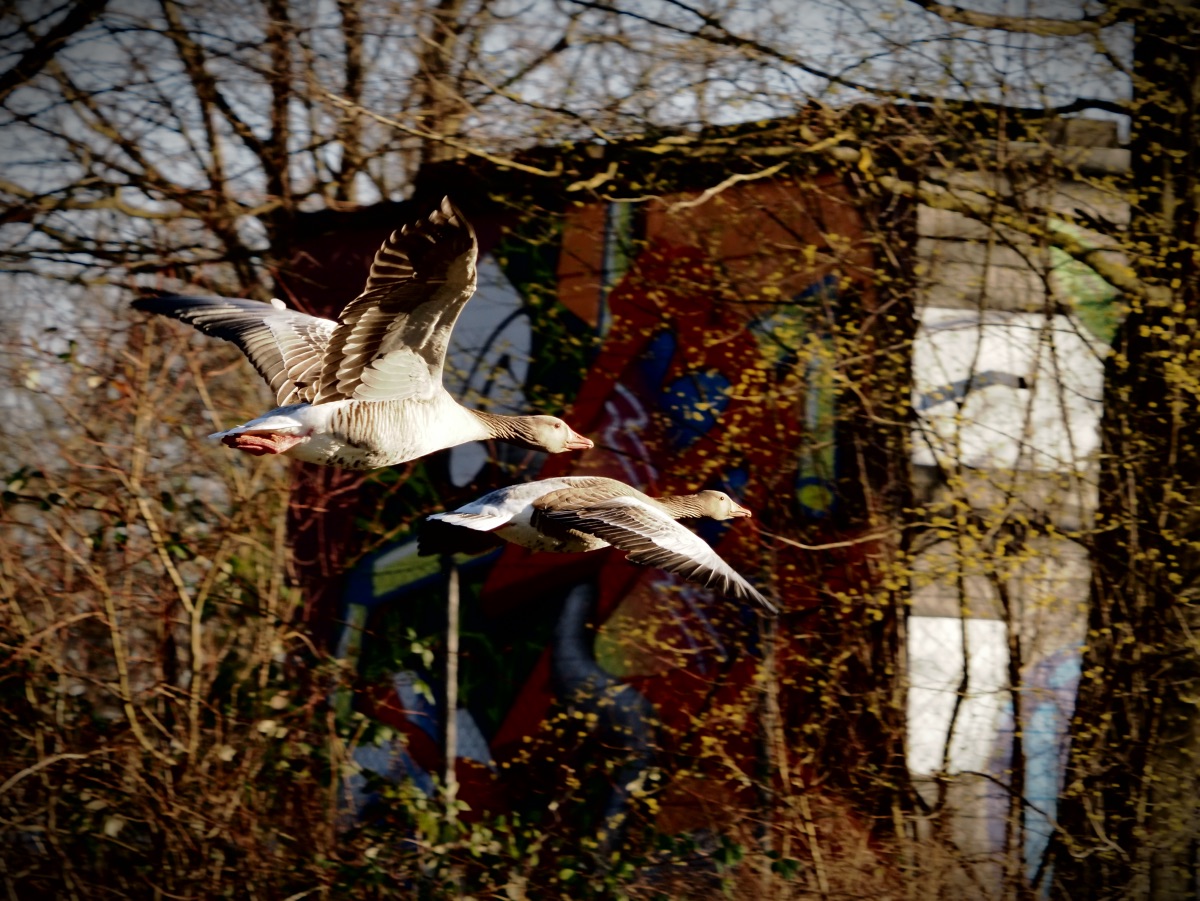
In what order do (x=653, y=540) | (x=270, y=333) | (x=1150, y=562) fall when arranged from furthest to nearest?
(x=1150, y=562), (x=270, y=333), (x=653, y=540)

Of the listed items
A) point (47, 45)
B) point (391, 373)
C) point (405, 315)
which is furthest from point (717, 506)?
point (47, 45)

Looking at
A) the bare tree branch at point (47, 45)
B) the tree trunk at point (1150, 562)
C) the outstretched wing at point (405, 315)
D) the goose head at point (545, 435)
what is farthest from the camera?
the bare tree branch at point (47, 45)

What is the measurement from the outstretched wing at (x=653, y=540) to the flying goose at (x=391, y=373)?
62cm

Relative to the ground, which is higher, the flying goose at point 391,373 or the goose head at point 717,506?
the flying goose at point 391,373

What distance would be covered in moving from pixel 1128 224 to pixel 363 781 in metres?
6.38

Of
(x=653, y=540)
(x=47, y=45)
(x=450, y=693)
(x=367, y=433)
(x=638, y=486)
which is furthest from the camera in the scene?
(x=47, y=45)

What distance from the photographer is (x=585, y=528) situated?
5.11 meters

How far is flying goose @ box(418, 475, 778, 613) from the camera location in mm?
4984

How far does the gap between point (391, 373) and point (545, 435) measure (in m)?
1.02

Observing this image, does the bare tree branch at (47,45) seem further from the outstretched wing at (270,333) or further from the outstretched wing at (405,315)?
the outstretched wing at (405,315)

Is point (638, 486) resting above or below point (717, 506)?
above

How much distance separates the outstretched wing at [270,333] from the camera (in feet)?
18.9

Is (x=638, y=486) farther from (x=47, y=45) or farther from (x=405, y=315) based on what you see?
(x=47, y=45)

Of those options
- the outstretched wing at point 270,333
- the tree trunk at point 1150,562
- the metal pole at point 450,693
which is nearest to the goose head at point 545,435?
the outstretched wing at point 270,333
